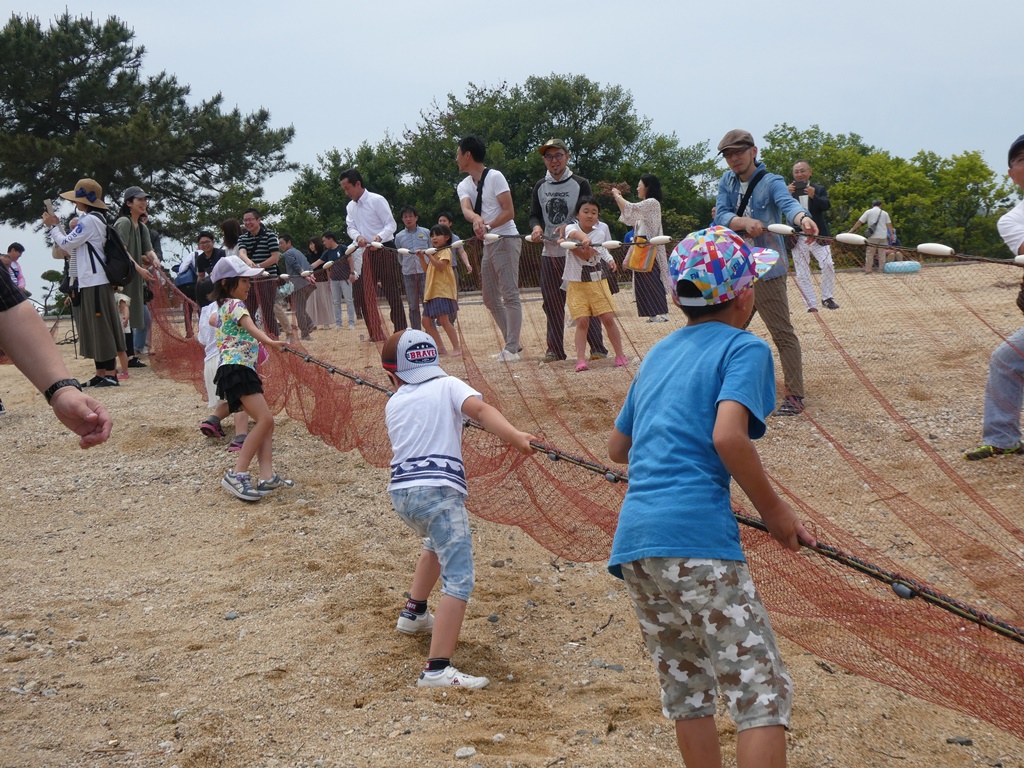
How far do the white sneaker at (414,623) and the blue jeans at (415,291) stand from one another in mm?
4438

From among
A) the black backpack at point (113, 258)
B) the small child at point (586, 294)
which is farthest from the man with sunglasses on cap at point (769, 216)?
the black backpack at point (113, 258)

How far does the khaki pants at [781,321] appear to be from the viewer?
648 cm

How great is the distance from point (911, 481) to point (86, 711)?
4089 millimetres

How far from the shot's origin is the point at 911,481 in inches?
209

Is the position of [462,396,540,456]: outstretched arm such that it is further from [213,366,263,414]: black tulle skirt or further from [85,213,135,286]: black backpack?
[85,213,135,286]: black backpack

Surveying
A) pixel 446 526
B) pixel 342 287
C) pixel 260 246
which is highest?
pixel 260 246

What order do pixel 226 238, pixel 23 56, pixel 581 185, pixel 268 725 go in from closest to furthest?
pixel 268 725
pixel 581 185
pixel 226 238
pixel 23 56

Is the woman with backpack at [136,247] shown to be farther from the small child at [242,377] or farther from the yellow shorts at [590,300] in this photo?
the yellow shorts at [590,300]

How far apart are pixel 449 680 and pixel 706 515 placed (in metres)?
1.53

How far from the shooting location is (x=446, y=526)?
143 inches

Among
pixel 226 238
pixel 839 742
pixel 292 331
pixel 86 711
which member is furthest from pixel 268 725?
pixel 226 238

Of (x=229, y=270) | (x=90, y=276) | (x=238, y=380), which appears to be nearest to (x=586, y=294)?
(x=229, y=270)

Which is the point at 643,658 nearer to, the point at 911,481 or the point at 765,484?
the point at 765,484

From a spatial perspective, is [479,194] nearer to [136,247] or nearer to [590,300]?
[590,300]
